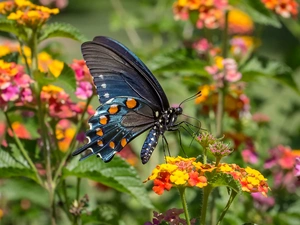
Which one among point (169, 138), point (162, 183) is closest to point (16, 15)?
point (162, 183)

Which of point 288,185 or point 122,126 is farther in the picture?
point 288,185

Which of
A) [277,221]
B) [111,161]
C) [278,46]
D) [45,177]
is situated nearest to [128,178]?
[111,161]

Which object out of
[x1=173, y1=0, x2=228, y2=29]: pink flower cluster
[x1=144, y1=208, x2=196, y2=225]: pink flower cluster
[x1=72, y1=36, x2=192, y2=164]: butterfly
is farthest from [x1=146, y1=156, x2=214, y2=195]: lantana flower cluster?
[x1=173, y1=0, x2=228, y2=29]: pink flower cluster

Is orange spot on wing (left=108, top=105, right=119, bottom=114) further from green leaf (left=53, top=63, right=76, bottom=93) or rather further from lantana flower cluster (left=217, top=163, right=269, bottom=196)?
lantana flower cluster (left=217, top=163, right=269, bottom=196)

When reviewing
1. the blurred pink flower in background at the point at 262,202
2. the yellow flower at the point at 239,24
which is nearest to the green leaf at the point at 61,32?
the blurred pink flower in background at the point at 262,202

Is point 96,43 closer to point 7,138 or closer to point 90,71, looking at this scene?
point 90,71

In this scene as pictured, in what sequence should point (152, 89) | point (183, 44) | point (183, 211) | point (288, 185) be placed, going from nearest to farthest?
point (183, 211), point (152, 89), point (288, 185), point (183, 44)

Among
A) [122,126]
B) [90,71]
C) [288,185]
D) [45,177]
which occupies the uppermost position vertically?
[90,71]

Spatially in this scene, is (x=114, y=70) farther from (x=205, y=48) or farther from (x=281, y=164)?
→ (x=281, y=164)
